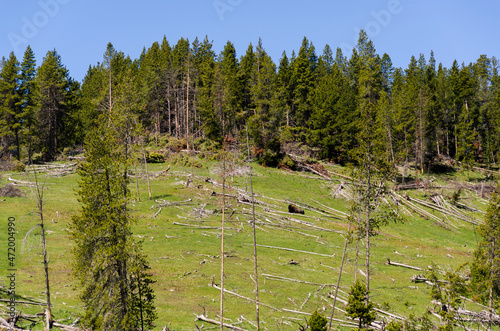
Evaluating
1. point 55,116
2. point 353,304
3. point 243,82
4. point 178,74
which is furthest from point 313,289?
point 178,74

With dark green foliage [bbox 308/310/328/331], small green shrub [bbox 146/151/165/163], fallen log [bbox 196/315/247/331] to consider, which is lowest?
fallen log [bbox 196/315/247/331]

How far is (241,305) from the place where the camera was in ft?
69.4

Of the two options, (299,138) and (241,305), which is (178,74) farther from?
(241,305)

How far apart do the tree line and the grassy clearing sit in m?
16.8

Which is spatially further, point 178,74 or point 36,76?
point 178,74

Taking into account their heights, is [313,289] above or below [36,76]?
below

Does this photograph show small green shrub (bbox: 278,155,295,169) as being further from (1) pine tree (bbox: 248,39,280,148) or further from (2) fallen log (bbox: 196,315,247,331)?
(2) fallen log (bbox: 196,315,247,331)

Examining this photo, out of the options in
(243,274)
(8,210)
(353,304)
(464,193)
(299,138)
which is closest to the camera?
(353,304)

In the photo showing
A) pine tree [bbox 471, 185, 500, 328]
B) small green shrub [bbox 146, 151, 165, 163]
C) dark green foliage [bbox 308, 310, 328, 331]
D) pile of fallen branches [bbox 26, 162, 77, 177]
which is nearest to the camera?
dark green foliage [bbox 308, 310, 328, 331]

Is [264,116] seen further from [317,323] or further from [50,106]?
[317,323]

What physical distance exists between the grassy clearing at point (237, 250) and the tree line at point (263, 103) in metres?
16.8

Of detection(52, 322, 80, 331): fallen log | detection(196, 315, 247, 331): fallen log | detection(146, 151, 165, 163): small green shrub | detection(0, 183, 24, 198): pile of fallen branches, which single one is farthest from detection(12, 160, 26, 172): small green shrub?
detection(196, 315, 247, 331): fallen log

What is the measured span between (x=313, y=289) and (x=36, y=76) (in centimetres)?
6552

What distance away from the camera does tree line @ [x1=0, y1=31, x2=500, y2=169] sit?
62.0 metres
